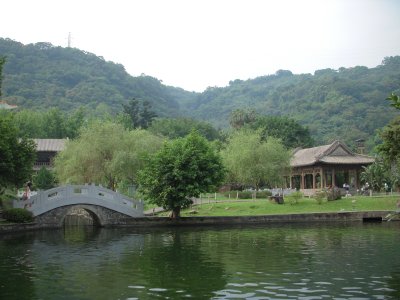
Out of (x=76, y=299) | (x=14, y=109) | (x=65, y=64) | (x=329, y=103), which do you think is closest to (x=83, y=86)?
(x=65, y=64)

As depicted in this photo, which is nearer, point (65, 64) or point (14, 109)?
point (14, 109)

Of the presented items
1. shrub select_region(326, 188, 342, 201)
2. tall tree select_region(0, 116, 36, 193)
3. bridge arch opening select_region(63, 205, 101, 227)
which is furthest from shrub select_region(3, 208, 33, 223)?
shrub select_region(326, 188, 342, 201)

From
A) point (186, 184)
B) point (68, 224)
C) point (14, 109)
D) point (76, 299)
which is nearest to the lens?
point (76, 299)

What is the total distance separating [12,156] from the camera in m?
29.2

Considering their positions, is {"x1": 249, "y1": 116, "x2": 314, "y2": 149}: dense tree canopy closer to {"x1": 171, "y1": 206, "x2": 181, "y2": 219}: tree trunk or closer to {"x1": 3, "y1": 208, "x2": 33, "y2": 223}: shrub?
{"x1": 171, "y1": 206, "x2": 181, "y2": 219}: tree trunk

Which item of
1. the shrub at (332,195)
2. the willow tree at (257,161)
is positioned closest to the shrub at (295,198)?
the shrub at (332,195)

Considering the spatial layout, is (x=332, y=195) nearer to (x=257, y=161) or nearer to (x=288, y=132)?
(x=257, y=161)

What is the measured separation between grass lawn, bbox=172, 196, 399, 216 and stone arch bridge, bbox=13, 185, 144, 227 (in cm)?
496

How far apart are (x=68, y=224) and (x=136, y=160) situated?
751 cm

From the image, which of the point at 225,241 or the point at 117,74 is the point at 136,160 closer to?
the point at 225,241

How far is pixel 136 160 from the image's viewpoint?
1555 inches

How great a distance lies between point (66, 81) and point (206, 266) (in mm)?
108849

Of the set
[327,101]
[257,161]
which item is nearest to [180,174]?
[257,161]

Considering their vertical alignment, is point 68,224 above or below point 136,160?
below
